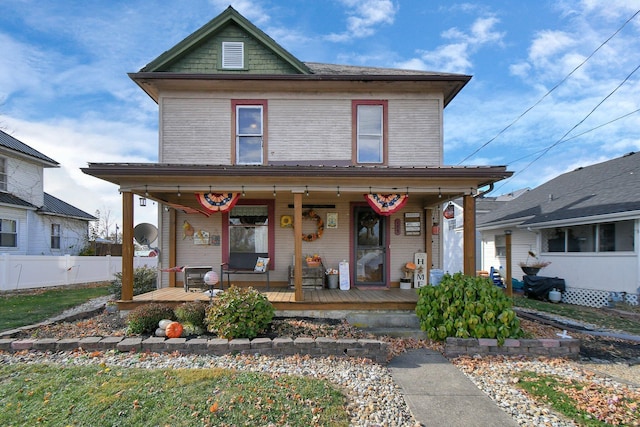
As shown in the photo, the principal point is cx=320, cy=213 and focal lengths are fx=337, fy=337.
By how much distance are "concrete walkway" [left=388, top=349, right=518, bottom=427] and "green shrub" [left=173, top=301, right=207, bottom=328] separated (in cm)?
314

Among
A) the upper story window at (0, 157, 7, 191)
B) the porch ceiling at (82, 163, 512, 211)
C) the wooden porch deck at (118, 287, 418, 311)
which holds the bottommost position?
the wooden porch deck at (118, 287, 418, 311)

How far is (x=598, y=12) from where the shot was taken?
1057 centimetres

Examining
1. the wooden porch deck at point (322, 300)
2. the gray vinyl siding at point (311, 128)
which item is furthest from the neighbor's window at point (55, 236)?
the gray vinyl siding at point (311, 128)

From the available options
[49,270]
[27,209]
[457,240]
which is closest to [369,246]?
[457,240]

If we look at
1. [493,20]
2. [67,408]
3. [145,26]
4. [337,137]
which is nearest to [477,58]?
[493,20]

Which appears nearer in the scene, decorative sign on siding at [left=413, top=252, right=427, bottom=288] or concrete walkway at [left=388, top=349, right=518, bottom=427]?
concrete walkway at [left=388, top=349, right=518, bottom=427]

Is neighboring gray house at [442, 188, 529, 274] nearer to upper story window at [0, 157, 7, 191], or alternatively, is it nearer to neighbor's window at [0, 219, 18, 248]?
neighbor's window at [0, 219, 18, 248]

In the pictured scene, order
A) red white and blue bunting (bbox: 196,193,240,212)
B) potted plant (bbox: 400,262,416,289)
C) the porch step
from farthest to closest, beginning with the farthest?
potted plant (bbox: 400,262,416,289) → red white and blue bunting (bbox: 196,193,240,212) → the porch step

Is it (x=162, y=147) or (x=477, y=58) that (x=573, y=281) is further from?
(x=162, y=147)

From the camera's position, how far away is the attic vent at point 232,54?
901cm

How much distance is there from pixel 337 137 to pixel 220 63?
372 cm

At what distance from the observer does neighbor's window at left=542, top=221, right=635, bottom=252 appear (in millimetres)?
9469

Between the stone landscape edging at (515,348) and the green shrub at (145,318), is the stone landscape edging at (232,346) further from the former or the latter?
the stone landscape edging at (515,348)

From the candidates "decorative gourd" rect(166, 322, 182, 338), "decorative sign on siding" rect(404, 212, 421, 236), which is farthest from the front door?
"decorative gourd" rect(166, 322, 182, 338)
